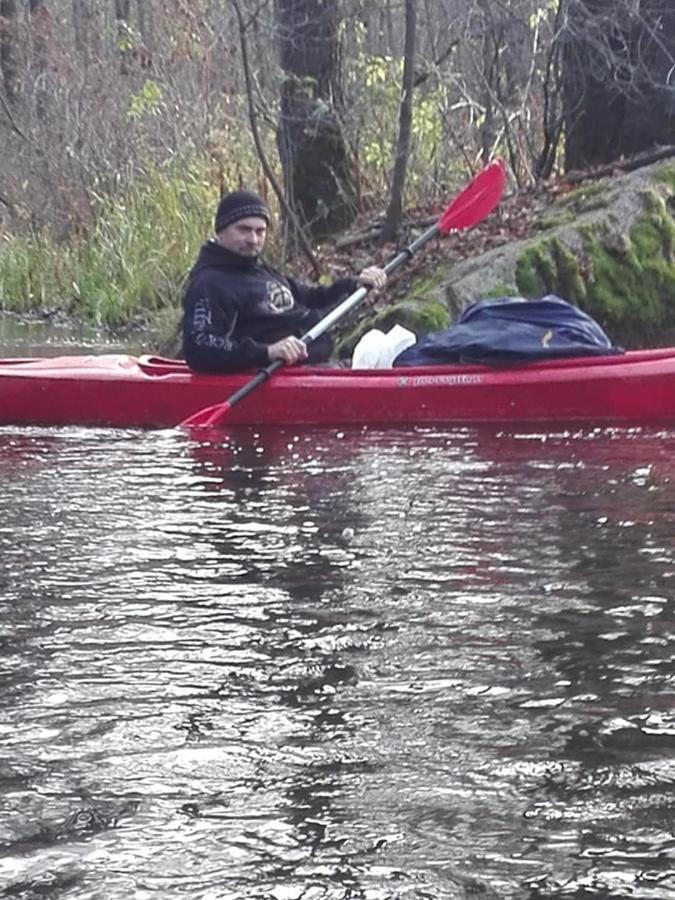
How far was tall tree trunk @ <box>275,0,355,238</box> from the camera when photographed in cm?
1150

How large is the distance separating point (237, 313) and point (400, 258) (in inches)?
39.1

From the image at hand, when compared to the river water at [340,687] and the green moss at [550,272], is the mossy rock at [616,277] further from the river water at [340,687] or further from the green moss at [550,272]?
the river water at [340,687]

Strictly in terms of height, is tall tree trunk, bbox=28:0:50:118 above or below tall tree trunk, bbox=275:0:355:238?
above

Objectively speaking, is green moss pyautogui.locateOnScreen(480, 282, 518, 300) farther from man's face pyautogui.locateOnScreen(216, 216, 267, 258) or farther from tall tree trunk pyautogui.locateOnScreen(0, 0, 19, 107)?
tall tree trunk pyautogui.locateOnScreen(0, 0, 19, 107)

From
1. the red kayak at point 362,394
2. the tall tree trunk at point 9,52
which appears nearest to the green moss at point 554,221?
the red kayak at point 362,394

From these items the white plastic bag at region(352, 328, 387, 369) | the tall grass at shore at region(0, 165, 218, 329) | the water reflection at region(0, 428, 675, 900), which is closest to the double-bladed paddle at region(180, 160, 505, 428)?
the white plastic bag at region(352, 328, 387, 369)

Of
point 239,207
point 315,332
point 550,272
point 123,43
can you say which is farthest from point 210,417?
point 123,43

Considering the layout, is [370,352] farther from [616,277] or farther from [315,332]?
[616,277]

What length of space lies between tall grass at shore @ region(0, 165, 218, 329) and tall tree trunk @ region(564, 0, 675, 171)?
3.09 meters

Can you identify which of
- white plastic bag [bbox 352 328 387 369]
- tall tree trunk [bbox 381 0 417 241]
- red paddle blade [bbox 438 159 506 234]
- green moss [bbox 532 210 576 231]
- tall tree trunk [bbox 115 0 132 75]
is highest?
tall tree trunk [bbox 115 0 132 75]

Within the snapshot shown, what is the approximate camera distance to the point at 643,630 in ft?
13.3

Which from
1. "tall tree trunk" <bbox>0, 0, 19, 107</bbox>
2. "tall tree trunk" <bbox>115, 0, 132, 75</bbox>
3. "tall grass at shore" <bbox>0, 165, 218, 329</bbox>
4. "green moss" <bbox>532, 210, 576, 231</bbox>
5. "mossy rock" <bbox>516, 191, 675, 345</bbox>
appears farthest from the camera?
"tall tree trunk" <bbox>0, 0, 19, 107</bbox>

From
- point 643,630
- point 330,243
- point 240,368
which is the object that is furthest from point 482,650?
point 330,243

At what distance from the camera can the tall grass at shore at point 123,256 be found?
1297 centimetres
